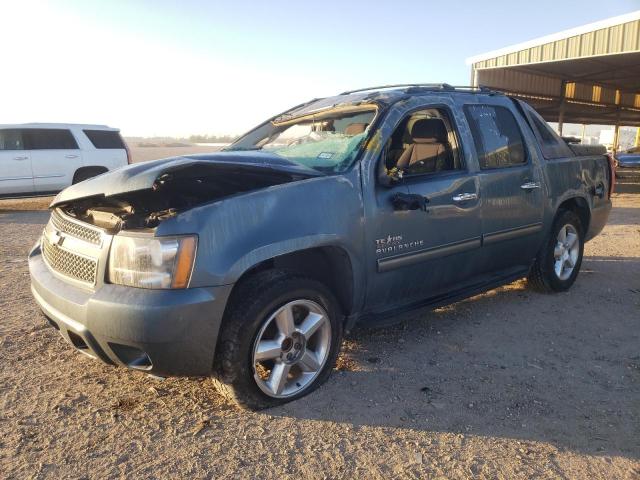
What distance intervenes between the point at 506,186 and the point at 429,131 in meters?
0.85

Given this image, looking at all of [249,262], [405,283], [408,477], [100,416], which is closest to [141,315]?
[249,262]

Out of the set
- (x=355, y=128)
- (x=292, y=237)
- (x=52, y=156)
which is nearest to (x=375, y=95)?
(x=355, y=128)

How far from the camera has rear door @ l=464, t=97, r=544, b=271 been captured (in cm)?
410

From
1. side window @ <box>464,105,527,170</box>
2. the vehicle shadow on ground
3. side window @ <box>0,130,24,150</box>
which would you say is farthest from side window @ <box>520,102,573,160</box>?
side window @ <box>0,130,24,150</box>

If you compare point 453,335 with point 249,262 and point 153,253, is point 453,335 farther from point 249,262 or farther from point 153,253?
point 153,253

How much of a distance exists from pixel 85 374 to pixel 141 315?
1.20 meters

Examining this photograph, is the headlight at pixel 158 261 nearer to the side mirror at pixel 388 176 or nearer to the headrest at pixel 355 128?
the side mirror at pixel 388 176

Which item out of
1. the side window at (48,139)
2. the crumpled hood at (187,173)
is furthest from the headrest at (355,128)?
the side window at (48,139)

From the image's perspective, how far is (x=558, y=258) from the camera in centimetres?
513

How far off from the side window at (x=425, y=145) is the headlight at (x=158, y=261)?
64.4 inches

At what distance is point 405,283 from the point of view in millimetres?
3555

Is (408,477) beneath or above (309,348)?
beneath

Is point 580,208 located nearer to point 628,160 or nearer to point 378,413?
point 378,413

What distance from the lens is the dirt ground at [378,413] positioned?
2473 mm
